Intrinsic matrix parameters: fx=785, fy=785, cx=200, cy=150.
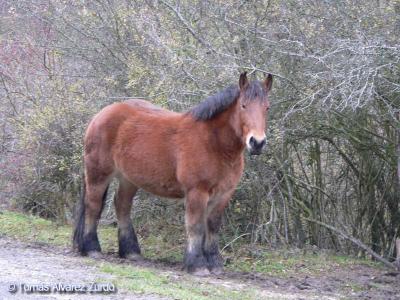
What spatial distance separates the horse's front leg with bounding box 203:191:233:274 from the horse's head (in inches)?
34.8

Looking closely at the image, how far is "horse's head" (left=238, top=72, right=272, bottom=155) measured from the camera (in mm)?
8617

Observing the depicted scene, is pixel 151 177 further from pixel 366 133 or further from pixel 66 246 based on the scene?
pixel 366 133

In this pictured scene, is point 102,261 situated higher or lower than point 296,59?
lower

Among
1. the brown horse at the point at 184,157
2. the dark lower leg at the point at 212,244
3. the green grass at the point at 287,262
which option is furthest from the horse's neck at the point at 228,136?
the green grass at the point at 287,262

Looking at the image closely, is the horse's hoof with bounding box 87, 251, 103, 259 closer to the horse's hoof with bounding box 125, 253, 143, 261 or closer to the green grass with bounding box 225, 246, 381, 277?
the horse's hoof with bounding box 125, 253, 143, 261

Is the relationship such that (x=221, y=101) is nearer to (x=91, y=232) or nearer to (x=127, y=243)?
(x=127, y=243)

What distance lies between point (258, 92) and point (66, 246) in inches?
158

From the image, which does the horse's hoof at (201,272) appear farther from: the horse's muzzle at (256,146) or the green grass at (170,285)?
the horse's muzzle at (256,146)

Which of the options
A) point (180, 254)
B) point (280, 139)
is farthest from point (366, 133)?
point (180, 254)

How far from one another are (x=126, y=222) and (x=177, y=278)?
2007 mm

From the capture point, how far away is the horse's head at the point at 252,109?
8.62 meters

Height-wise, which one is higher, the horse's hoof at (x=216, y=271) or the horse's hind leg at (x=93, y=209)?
the horse's hind leg at (x=93, y=209)

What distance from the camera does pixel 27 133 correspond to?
12367 millimetres

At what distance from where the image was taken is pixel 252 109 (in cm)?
882
